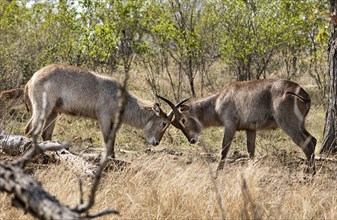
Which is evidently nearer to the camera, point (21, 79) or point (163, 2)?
point (163, 2)

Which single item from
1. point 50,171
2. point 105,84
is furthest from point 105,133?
point 50,171

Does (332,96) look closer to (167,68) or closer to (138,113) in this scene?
(138,113)

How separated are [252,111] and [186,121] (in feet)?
4.43

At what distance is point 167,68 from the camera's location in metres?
12.7

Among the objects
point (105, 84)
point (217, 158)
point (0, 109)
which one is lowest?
point (217, 158)

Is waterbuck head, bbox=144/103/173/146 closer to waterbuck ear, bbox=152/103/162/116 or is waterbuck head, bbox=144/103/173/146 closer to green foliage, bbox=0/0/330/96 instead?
waterbuck ear, bbox=152/103/162/116

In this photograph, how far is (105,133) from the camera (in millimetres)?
7777

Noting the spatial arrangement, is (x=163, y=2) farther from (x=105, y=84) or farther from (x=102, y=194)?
(x=102, y=194)

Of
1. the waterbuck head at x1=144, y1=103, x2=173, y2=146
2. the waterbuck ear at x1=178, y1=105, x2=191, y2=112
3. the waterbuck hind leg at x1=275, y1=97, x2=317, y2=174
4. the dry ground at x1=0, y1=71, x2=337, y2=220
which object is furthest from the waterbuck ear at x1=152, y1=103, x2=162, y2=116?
the waterbuck hind leg at x1=275, y1=97, x2=317, y2=174

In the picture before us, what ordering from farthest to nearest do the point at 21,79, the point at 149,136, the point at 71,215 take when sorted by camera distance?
the point at 21,79, the point at 149,136, the point at 71,215

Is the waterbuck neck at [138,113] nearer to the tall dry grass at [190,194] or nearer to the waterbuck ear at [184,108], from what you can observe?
the waterbuck ear at [184,108]

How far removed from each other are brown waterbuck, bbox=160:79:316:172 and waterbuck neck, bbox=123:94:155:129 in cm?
43

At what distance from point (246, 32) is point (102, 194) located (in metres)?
8.70

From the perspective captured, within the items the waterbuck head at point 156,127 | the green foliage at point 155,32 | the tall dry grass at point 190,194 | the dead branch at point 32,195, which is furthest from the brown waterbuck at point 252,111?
the dead branch at point 32,195
